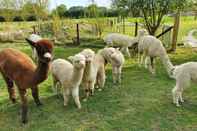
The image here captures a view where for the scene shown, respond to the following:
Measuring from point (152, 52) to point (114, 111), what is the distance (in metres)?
2.74

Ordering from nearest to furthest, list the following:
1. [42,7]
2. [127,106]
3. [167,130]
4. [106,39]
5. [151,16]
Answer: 1. [167,130]
2. [127,106]
3. [106,39]
4. [151,16]
5. [42,7]

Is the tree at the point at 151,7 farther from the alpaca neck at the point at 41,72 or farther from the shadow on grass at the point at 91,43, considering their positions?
the alpaca neck at the point at 41,72

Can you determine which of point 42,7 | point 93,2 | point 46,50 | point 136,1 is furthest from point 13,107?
A: point 42,7

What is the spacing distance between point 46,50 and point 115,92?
2.46 m

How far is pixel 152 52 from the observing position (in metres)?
7.22

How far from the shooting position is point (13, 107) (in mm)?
5285

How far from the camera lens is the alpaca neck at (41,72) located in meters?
4.12

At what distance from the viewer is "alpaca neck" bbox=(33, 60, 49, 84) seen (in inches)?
162

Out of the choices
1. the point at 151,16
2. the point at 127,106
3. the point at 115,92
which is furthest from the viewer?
the point at 151,16

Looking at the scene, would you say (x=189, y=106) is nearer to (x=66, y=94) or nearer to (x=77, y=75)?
(x=77, y=75)

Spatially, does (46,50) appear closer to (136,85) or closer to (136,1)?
(136,85)

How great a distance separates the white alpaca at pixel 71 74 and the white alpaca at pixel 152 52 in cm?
277

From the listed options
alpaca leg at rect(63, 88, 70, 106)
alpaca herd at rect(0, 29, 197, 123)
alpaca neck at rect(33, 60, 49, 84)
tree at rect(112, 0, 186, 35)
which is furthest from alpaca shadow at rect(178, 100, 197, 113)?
tree at rect(112, 0, 186, 35)

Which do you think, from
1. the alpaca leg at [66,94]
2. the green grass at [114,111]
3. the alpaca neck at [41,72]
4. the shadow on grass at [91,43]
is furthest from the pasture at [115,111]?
the shadow on grass at [91,43]
